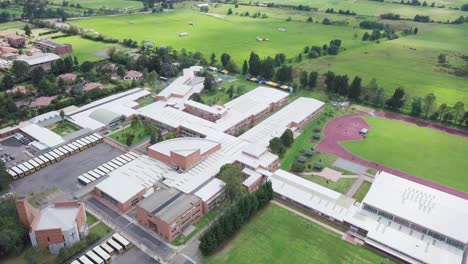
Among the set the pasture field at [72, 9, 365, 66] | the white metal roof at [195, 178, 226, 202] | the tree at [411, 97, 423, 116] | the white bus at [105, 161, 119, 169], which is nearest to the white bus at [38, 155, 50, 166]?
the white bus at [105, 161, 119, 169]

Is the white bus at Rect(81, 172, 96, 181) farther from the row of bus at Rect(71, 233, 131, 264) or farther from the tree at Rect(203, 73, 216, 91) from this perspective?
the tree at Rect(203, 73, 216, 91)

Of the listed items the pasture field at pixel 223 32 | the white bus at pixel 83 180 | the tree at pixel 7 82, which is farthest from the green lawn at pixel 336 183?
the tree at pixel 7 82

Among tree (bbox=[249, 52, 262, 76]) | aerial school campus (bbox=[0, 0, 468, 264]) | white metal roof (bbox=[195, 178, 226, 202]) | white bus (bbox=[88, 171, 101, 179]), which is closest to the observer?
aerial school campus (bbox=[0, 0, 468, 264])

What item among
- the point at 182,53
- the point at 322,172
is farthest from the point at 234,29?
the point at 322,172

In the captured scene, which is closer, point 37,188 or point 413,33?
point 37,188

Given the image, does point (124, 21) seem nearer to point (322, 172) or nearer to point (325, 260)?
point (322, 172)

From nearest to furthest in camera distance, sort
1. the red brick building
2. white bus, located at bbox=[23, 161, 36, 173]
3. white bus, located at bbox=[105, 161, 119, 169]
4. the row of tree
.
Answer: the red brick building
the row of tree
white bus, located at bbox=[23, 161, 36, 173]
white bus, located at bbox=[105, 161, 119, 169]

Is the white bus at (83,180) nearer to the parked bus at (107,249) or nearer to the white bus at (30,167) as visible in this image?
the white bus at (30,167)

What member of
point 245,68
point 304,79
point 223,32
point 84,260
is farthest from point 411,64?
point 84,260
